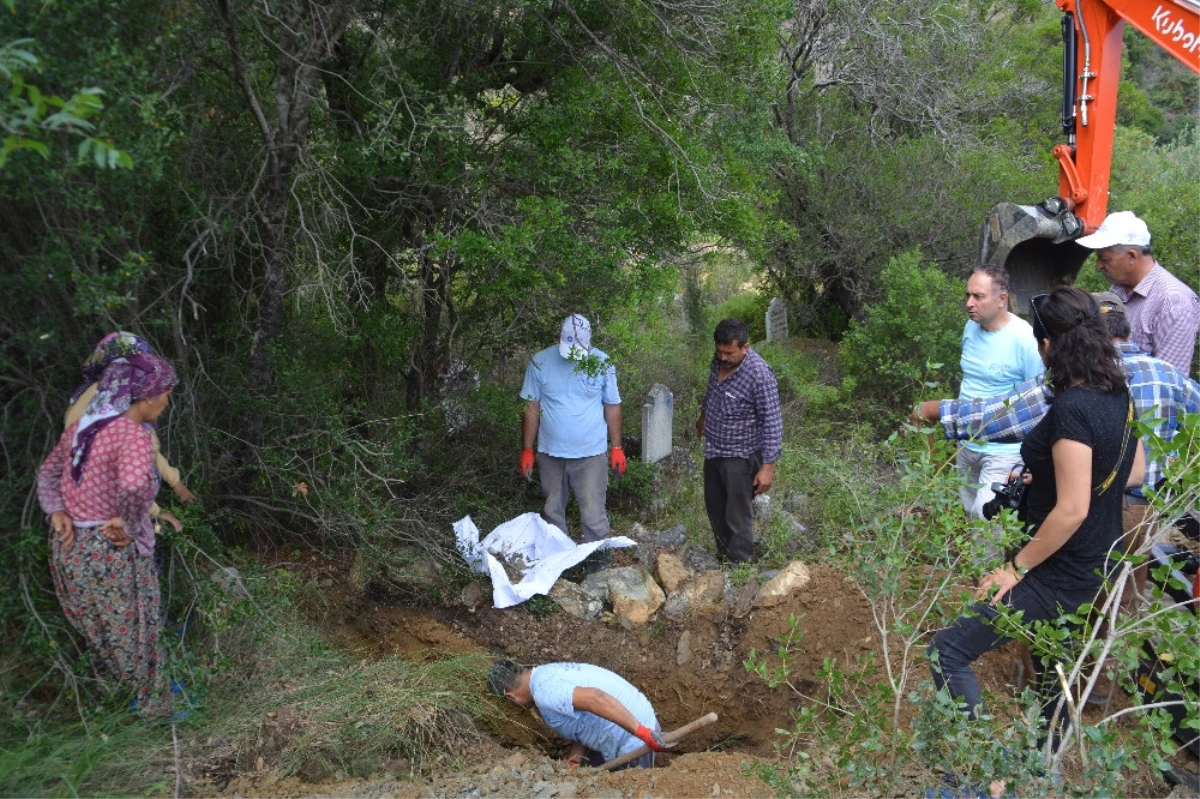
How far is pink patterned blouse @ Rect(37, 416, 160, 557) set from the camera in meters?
3.71

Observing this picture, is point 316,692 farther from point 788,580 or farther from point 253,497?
point 788,580

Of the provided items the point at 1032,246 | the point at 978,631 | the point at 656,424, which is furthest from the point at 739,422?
the point at 1032,246

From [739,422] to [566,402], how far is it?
1.09 meters

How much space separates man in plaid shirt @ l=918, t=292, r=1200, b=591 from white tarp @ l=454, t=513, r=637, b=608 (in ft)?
8.04

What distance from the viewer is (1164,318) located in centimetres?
495

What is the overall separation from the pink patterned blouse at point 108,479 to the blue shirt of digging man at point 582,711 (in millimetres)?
1953

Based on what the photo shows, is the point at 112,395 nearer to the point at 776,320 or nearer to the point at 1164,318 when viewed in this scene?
the point at 1164,318

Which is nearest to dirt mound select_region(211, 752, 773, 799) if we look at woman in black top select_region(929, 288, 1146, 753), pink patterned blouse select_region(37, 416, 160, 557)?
woman in black top select_region(929, 288, 1146, 753)

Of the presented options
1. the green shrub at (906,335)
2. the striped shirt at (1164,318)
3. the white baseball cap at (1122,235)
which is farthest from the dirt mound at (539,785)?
the green shrub at (906,335)

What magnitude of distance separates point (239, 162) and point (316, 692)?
2.82 meters

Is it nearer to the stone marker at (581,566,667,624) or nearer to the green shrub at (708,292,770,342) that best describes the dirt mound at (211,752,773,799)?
the stone marker at (581,566,667,624)

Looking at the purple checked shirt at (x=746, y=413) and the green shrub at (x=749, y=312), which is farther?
the green shrub at (x=749, y=312)

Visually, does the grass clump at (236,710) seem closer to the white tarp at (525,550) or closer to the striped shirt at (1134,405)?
the white tarp at (525,550)

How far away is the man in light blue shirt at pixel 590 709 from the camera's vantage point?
4.35 m
